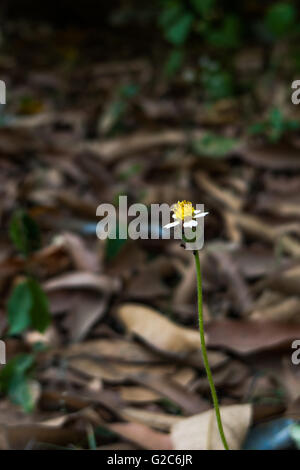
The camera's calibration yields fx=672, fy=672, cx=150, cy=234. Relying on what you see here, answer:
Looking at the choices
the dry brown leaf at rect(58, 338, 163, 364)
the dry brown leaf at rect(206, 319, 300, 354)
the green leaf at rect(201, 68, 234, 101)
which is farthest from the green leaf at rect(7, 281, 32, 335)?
the green leaf at rect(201, 68, 234, 101)

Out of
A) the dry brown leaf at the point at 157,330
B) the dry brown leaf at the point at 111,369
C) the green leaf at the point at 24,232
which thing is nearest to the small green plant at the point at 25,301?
the green leaf at the point at 24,232

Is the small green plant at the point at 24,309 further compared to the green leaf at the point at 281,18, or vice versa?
the green leaf at the point at 281,18

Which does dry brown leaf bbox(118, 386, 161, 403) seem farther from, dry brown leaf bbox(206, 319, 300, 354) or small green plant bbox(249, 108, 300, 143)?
small green plant bbox(249, 108, 300, 143)

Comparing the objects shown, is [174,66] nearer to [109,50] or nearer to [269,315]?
[109,50]

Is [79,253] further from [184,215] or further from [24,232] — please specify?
[184,215]

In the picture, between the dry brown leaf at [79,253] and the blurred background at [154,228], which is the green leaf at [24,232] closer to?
the blurred background at [154,228]

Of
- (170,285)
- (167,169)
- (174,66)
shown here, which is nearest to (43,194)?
(167,169)
